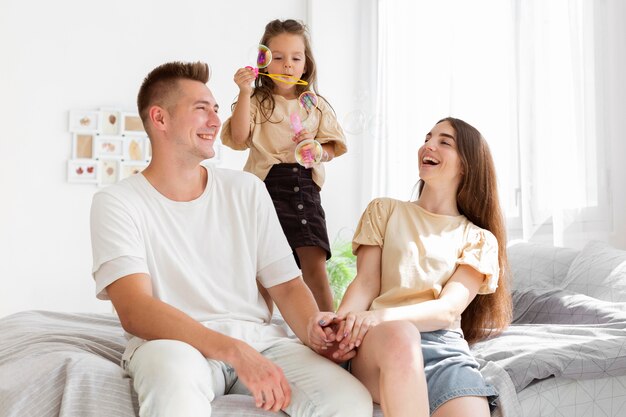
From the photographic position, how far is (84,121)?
5746 mm

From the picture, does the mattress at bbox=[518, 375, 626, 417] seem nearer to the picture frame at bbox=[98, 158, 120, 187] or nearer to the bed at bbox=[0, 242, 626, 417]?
the bed at bbox=[0, 242, 626, 417]

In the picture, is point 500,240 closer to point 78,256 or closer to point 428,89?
point 428,89

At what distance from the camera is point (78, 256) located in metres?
Answer: 5.66

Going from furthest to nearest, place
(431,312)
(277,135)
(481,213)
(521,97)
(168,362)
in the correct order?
1. (521,97)
2. (277,135)
3. (481,213)
4. (431,312)
5. (168,362)

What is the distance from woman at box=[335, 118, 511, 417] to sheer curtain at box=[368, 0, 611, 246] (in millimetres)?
1069

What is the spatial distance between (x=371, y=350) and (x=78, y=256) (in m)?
4.24

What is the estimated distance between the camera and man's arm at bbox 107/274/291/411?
173cm

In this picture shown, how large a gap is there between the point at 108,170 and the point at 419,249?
3973mm

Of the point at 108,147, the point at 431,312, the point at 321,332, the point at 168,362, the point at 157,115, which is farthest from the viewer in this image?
the point at 108,147

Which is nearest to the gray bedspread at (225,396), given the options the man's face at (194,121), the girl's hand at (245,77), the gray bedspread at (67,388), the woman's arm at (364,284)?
the gray bedspread at (67,388)

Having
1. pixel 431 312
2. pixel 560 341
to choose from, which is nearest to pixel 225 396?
pixel 431 312

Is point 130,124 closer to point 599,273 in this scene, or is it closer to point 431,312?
point 599,273

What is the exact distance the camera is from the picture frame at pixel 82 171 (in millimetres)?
5691

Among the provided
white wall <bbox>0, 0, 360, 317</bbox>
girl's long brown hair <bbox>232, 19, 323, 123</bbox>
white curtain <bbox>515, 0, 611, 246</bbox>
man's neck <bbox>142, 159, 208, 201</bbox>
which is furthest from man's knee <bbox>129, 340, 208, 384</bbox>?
white wall <bbox>0, 0, 360, 317</bbox>
